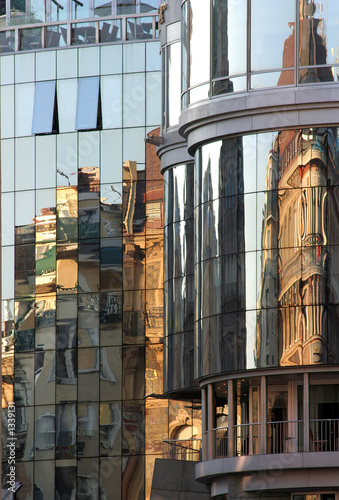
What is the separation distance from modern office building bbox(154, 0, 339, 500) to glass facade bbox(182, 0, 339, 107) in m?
0.04

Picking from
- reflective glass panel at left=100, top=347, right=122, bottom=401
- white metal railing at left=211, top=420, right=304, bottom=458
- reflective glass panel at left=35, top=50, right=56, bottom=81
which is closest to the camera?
white metal railing at left=211, top=420, right=304, bottom=458

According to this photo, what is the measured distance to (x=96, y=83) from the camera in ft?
185

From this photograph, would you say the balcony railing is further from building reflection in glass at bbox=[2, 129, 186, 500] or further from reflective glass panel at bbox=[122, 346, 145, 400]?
reflective glass panel at bbox=[122, 346, 145, 400]

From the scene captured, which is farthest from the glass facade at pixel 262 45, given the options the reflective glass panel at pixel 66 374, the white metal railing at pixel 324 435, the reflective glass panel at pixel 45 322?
the reflective glass panel at pixel 66 374

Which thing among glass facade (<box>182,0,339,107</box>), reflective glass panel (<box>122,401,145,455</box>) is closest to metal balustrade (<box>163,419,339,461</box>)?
glass facade (<box>182,0,339,107</box>)

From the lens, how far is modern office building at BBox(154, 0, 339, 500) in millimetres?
36406

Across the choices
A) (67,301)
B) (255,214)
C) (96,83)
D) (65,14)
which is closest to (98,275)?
(67,301)

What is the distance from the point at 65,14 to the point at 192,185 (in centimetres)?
1626

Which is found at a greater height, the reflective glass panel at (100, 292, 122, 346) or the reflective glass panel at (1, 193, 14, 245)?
the reflective glass panel at (1, 193, 14, 245)

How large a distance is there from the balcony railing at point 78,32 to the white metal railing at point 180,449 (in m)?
18.8

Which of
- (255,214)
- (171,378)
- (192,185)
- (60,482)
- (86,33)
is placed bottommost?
(60,482)

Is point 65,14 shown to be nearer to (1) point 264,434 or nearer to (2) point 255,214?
(2) point 255,214

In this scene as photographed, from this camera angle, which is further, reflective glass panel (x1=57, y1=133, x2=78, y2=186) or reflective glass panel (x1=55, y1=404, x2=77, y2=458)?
reflective glass panel (x1=57, y1=133, x2=78, y2=186)

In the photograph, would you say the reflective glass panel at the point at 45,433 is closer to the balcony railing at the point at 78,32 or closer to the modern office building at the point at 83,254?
the modern office building at the point at 83,254
